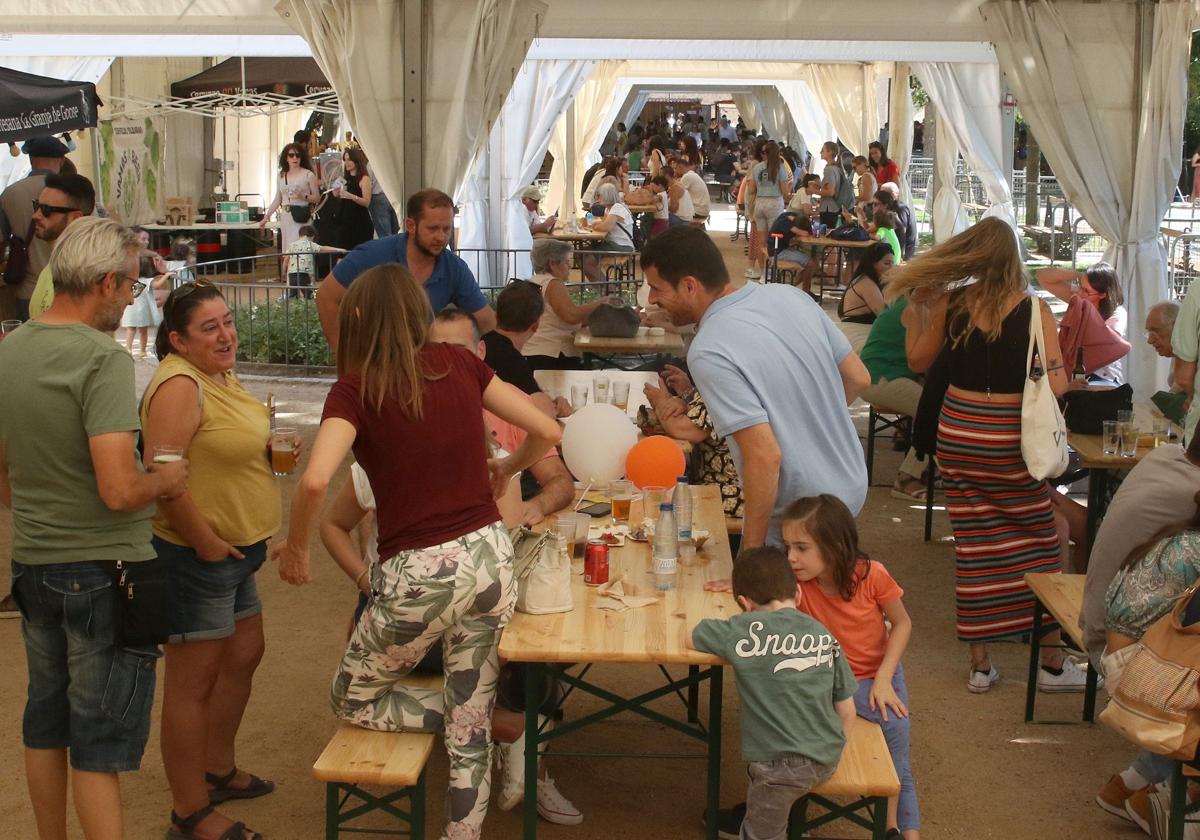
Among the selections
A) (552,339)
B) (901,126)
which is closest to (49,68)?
(552,339)

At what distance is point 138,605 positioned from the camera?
2879mm

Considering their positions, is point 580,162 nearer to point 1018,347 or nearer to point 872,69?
point 872,69

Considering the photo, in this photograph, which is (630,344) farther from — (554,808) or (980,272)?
(554,808)

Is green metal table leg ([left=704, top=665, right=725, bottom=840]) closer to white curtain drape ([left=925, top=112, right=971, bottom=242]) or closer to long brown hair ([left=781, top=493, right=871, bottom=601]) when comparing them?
long brown hair ([left=781, top=493, right=871, bottom=601])

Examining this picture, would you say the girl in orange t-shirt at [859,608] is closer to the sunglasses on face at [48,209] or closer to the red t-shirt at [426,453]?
the red t-shirt at [426,453]

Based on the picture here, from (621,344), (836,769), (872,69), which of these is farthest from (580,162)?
(836,769)

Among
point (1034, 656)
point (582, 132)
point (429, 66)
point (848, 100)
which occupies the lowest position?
point (1034, 656)

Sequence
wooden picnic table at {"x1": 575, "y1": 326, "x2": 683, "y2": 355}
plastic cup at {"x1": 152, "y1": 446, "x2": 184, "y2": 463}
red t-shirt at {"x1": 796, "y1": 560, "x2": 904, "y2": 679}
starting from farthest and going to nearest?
1. wooden picnic table at {"x1": 575, "y1": 326, "x2": 683, "y2": 355}
2. red t-shirt at {"x1": 796, "y1": 560, "x2": 904, "y2": 679}
3. plastic cup at {"x1": 152, "y1": 446, "x2": 184, "y2": 463}

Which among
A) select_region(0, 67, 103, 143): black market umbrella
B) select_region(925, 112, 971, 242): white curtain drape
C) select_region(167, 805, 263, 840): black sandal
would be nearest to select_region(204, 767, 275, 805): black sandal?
select_region(167, 805, 263, 840): black sandal

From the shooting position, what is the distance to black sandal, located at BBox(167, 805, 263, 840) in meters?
3.37

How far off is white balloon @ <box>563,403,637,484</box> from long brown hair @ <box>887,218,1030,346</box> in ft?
3.36

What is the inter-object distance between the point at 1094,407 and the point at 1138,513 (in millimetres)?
2028

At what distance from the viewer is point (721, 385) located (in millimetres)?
3229

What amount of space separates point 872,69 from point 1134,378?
13418 mm
